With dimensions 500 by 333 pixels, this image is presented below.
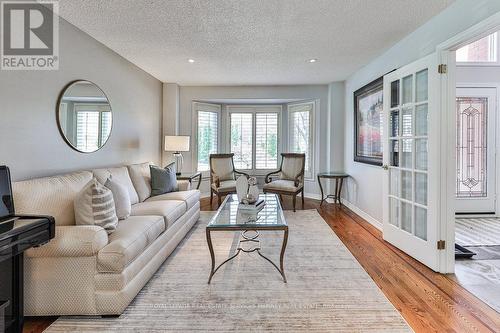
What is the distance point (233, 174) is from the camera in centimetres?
591

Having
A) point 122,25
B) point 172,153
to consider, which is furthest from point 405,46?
point 172,153

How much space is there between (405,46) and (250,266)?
3141 millimetres

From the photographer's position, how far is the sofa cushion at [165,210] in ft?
9.52

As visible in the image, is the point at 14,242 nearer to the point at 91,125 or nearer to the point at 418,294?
the point at 91,125

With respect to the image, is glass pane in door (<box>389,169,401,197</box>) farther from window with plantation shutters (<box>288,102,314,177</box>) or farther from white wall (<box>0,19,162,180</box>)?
white wall (<box>0,19,162,180</box>)

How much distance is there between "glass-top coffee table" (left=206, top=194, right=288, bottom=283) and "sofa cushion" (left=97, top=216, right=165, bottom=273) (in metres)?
0.52

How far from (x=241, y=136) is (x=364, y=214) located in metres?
3.39

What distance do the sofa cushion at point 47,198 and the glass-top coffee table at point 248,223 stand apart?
3.79ft

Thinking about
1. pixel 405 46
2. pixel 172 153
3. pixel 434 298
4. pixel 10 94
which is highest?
pixel 405 46

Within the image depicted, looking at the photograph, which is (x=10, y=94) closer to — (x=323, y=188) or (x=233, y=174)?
(x=233, y=174)

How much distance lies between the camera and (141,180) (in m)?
3.76

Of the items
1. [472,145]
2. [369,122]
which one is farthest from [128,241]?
[472,145]

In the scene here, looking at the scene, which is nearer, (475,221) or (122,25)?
(122,25)

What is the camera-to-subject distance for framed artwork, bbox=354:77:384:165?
13.2 feet
